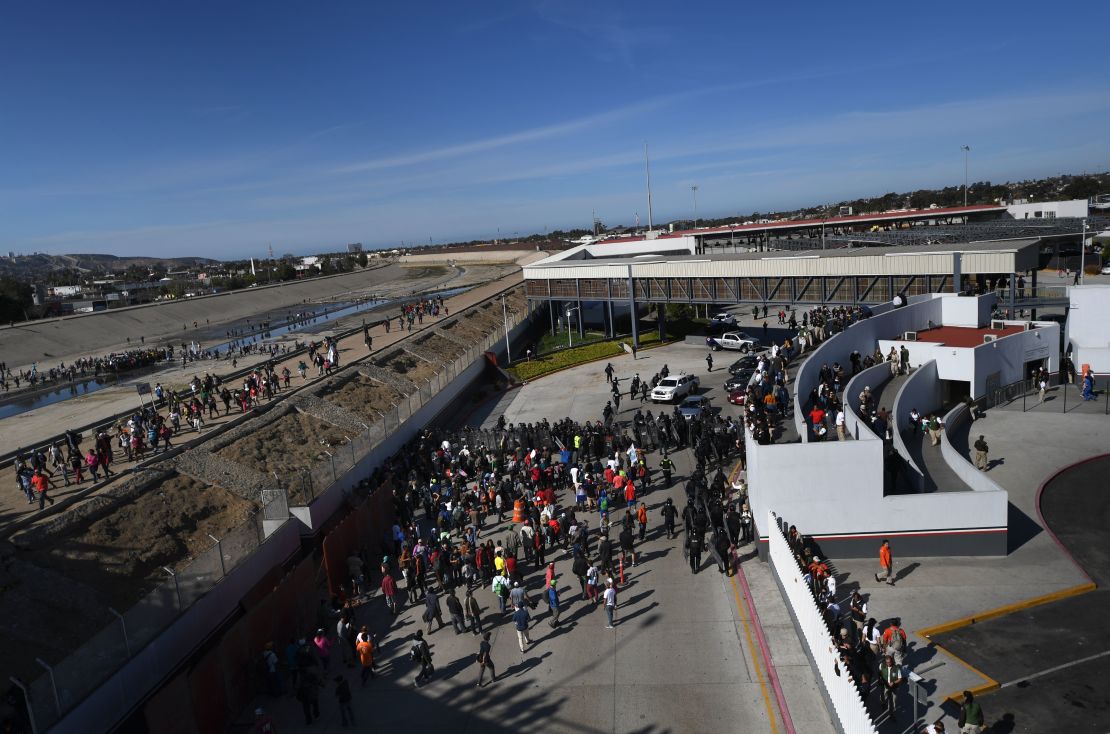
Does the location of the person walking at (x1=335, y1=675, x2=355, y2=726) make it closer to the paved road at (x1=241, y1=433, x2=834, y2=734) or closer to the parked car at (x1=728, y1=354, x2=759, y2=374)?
the paved road at (x1=241, y1=433, x2=834, y2=734)

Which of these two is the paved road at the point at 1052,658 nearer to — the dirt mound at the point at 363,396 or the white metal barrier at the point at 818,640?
the white metal barrier at the point at 818,640

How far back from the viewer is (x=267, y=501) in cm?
1861

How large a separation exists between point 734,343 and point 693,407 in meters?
14.1

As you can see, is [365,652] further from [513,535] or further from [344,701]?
[513,535]

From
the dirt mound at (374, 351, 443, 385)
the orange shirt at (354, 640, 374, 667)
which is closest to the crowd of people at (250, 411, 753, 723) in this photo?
the orange shirt at (354, 640, 374, 667)

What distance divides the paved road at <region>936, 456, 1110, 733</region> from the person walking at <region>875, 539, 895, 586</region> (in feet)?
6.18

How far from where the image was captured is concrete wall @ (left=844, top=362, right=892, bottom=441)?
1716 centimetres

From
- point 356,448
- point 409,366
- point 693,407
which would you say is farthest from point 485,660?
point 409,366

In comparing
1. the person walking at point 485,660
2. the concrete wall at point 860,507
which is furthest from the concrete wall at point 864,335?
the person walking at point 485,660

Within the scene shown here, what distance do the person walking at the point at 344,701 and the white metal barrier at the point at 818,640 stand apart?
7.58 m

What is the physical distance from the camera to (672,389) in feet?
102

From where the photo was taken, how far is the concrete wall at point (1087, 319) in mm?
29547

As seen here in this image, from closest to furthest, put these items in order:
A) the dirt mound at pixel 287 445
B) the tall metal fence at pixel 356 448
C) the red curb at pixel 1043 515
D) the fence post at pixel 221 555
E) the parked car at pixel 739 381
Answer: the fence post at pixel 221 555 → the red curb at pixel 1043 515 → the tall metal fence at pixel 356 448 → the dirt mound at pixel 287 445 → the parked car at pixel 739 381

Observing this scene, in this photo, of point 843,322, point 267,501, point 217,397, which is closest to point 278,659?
point 267,501
